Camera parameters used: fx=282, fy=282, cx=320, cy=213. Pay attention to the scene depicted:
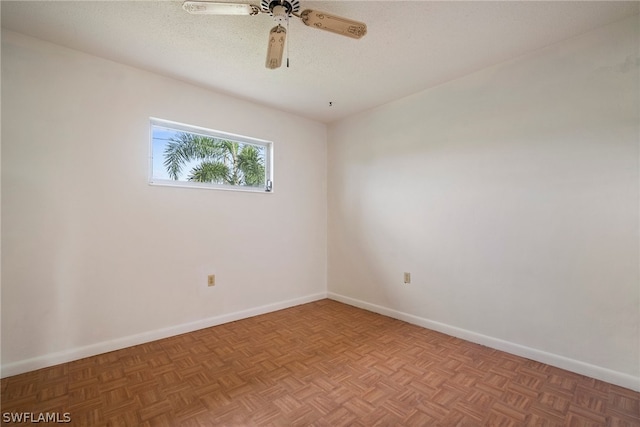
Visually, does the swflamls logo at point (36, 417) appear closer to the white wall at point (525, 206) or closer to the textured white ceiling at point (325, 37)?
the textured white ceiling at point (325, 37)

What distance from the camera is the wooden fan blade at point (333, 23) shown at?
1.53 meters

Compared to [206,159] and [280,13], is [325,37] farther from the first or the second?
[206,159]

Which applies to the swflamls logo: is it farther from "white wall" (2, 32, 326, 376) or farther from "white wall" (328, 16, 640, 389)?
"white wall" (328, 16, 640, 389)

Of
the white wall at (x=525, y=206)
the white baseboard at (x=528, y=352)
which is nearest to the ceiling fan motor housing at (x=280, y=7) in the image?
the white wall at (x=525, y=206)

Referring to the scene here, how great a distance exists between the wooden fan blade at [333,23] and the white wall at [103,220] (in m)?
1.73

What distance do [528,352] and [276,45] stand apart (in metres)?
2.92

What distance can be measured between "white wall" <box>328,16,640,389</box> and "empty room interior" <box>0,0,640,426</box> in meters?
0.01

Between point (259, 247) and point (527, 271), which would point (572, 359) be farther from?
point (259, 247)

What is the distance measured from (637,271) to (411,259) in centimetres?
161

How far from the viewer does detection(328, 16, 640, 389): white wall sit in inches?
75.2

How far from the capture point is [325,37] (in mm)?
2047

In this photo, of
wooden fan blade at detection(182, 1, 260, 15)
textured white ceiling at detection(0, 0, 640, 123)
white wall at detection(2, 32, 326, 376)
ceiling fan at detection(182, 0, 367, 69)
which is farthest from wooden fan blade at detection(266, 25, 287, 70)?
white wall at detection(2, 32, 326, 376)

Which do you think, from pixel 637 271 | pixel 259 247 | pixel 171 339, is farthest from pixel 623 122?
pixel 171 339

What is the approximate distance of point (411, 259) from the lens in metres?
3.02
